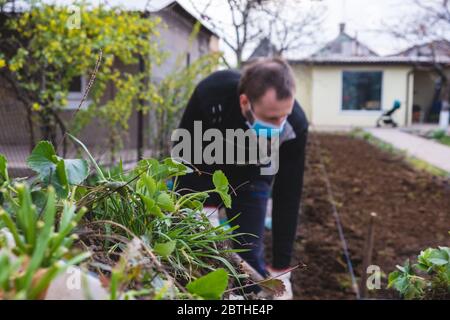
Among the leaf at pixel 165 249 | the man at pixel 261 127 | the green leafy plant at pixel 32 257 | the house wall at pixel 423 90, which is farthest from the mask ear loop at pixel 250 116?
the house wall at pixel 423 90

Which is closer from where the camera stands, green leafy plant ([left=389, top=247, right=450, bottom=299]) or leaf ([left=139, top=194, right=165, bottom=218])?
leaf ([left=139, top=194, right=165, bottom=218])

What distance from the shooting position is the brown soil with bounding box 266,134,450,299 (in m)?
4.48

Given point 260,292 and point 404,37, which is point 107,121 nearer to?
point 260,292

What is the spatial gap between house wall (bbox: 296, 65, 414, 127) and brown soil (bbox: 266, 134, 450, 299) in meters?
14.1

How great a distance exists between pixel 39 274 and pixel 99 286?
0.06 m

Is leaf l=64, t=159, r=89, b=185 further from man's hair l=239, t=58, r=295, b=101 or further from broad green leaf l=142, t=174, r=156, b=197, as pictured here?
man's hair l=239, t=58, r=295, b=101

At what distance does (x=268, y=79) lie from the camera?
2572 millimetres

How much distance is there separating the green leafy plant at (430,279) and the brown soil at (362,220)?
199 cm

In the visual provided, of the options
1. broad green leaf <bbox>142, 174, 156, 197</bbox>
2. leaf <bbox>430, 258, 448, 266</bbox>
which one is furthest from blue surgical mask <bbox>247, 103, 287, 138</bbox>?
broad green leaf <bbox>142, 174, 156, 197</bbox>

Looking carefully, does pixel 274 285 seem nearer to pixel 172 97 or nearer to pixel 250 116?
pixel 250 116

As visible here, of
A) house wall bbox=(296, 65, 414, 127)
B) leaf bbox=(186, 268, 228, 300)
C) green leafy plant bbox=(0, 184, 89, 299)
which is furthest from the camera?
house wall bbox=(296, 65, 414, 127)

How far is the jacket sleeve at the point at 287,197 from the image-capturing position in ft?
9.86

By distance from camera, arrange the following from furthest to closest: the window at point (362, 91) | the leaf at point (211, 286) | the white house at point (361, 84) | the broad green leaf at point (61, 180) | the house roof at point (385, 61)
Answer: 1. the window at point (362, 91)
2. the white house at point (361, 84)
3. the house roof at point (385, 61)
4. the broad green leaf at point (61, 180)
5. the leaf at point (211, 286)

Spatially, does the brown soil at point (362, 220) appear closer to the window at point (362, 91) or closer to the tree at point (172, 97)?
the tree at point (172, 97)
